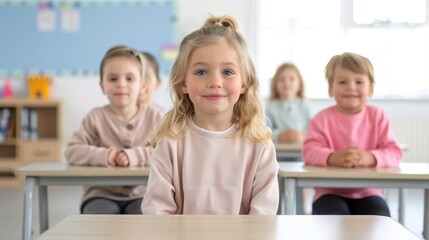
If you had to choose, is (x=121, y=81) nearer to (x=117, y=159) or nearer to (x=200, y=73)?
(x=117, y=159)

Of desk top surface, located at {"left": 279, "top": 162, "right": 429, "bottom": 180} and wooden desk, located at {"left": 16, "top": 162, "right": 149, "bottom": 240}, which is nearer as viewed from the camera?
desk top surface, located at {"left": 279, "top": 162, "right": 429, "bottom": 180}

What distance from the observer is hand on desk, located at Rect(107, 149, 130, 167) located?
2.64 m

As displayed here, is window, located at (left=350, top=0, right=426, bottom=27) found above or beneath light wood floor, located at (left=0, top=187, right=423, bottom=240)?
above

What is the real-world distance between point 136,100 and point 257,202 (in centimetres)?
127

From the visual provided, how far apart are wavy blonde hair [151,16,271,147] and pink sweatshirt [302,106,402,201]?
2.60 ft

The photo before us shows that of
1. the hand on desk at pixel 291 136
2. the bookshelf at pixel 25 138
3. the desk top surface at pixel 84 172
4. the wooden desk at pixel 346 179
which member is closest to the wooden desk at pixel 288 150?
the hand on desk at pixel 291 136

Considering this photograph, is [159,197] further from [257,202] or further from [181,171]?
[257,202]

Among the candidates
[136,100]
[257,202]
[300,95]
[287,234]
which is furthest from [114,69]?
[300,95]

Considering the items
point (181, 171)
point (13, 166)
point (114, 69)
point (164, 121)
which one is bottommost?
point (13, 166)

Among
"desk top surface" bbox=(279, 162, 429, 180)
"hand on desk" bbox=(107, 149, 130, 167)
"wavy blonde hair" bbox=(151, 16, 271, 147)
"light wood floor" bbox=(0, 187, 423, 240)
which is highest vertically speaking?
"wavy blonde hair" bbox=(151, 16, 271, 147)

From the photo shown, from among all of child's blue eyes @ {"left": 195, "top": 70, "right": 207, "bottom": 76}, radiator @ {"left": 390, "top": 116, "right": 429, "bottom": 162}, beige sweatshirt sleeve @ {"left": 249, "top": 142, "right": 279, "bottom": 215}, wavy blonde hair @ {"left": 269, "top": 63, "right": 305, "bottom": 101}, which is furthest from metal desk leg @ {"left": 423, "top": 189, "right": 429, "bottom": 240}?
radiator @ {"left": 390, "top": 116, "right": 429, "bottom": 162}

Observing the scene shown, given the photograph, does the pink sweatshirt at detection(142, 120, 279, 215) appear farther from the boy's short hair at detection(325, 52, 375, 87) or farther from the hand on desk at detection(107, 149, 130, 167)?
the boy's short hair at detection(325, 52, 375, 87)

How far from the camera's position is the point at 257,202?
1.86m

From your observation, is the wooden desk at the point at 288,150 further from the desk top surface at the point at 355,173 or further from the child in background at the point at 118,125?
the desk top surface at the point at 355,173
